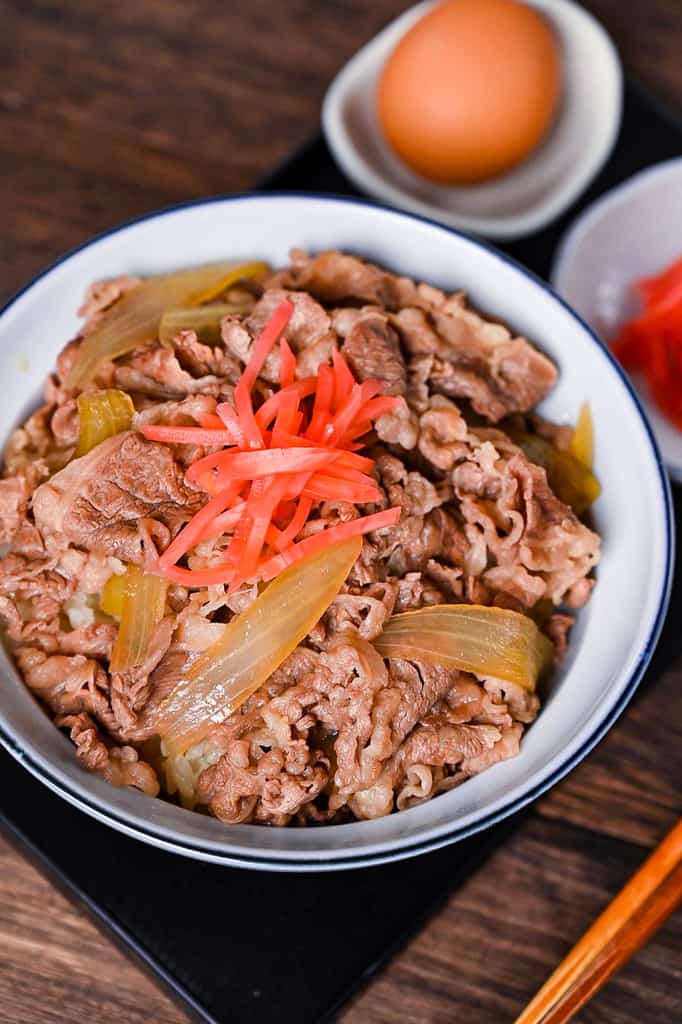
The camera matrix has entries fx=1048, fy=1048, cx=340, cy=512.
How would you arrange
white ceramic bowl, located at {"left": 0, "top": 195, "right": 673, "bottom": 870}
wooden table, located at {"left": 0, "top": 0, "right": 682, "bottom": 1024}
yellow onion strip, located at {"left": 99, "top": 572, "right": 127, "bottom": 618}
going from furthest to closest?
wooden table, located at {"left": 0, "top": 0, "right": 682, "bottom": 1024}
yellow onion strip, located at {"left": 99, "top": 572, "right": 127, "bottom": 618}
white ceramic bowl, located at {"left": 0, "top": 195, "right": 673, "bottom": 870}

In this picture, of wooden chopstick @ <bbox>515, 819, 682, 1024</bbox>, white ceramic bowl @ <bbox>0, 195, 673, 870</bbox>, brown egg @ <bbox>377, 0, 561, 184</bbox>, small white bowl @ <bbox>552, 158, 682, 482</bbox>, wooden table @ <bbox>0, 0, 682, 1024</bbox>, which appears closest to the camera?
white ceramic bowl @ <bbox>0, 195, 673, 870</bbox>

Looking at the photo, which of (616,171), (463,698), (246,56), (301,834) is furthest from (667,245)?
(301,834)

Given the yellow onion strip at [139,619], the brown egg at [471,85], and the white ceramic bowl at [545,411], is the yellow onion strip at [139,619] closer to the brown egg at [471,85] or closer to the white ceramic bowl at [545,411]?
the white ceramic bowl at [545,411]

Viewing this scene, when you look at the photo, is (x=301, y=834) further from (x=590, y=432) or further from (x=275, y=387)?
(x=590, y=432)

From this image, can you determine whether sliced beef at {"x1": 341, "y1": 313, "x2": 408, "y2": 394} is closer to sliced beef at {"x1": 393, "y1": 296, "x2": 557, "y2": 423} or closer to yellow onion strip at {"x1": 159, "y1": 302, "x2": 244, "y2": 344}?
sliced beef at {"x1": 393, "y1": 296, "x2": 557, "y2": 423}

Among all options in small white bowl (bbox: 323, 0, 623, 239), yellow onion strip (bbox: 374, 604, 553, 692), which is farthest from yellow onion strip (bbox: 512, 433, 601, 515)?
small white bowl (bbox: 323, 0, 623, 239)

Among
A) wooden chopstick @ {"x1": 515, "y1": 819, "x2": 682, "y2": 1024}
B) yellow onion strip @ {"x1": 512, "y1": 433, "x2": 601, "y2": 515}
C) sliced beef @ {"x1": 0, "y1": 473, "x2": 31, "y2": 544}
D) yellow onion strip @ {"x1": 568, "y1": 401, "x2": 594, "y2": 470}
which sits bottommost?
wooden chopstick @ {"x1": 515, "y1": 819, "x2": 682, "y2": 1024}
